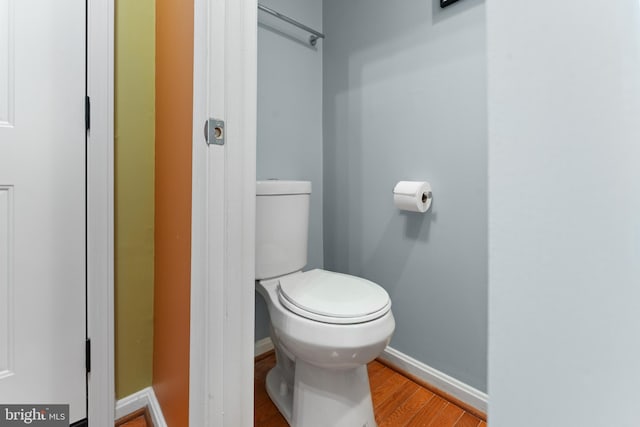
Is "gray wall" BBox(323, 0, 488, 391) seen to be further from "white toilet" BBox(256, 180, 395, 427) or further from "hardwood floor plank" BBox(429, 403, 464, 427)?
"white toilet" BBox(256, 180, 395, 427)

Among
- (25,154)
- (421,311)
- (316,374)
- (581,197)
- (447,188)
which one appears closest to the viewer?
(581,197)

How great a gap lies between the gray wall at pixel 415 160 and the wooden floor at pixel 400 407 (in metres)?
0.12

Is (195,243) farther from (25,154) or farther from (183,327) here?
(25,154)

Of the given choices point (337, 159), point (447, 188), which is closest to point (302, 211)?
point (337, 159)

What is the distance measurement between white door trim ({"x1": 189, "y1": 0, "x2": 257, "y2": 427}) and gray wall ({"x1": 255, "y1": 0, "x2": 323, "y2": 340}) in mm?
715

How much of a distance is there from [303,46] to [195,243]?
1287 mm

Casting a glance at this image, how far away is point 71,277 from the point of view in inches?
35.5

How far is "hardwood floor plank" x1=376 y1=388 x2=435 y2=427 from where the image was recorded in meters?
1.05

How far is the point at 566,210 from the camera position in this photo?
235 mm

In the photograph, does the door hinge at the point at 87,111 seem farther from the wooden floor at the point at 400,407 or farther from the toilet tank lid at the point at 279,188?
the wooden floor at the point at 400,407

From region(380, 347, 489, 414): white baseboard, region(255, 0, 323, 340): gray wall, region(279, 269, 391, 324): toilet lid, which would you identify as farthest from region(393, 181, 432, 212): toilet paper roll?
region(380, 347, 489, 414): white baseboard

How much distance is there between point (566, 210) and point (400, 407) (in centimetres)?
116

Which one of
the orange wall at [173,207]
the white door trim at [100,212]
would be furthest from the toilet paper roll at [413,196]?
the white door trim at [100,212]

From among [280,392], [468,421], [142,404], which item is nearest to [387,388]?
[468,421]
